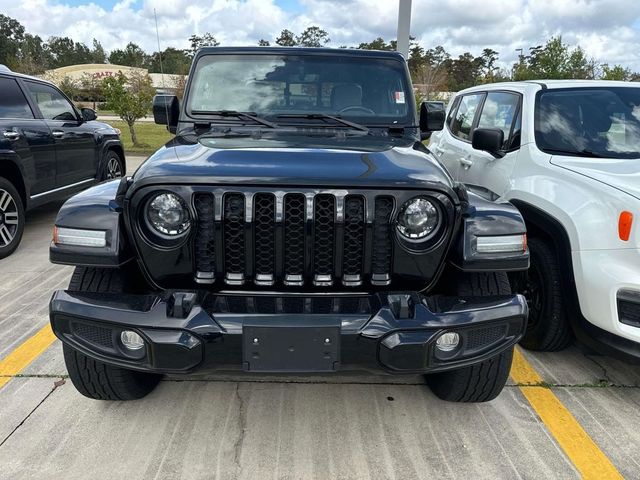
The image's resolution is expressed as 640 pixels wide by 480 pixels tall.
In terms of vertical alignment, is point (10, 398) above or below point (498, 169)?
below

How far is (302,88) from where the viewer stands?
3.37m

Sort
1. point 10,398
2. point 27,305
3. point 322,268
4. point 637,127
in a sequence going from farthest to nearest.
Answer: point 27,305
point 637,127
point 10,398
point 322,268

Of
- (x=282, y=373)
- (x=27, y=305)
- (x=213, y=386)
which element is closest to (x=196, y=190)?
(x=282, y=373)

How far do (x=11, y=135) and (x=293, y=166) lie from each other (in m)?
4.23

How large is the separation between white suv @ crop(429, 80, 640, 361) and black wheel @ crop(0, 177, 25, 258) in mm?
4474

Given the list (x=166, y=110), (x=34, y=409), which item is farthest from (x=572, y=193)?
(x=34, y=409)

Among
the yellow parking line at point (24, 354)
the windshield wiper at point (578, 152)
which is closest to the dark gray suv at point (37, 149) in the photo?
the yellow parking line at point (24, 354)

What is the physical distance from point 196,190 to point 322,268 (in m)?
0.64

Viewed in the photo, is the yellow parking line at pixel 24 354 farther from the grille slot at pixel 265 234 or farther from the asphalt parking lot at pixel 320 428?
the grille slot at pixel 265 234

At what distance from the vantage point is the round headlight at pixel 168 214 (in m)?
2.19

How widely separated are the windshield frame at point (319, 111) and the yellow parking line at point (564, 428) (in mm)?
1767

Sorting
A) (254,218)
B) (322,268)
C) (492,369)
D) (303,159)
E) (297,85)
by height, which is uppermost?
(297,85)

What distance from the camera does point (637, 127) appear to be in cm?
375

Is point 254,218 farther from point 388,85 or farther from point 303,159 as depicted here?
point 388,85
